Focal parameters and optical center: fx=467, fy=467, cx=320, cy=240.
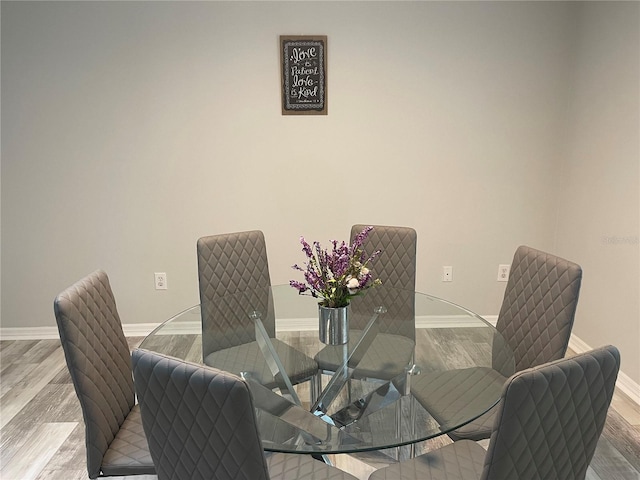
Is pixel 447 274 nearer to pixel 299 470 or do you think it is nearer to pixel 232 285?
pixel 232 285

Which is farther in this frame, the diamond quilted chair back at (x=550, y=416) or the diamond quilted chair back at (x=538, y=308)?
the diamond quilted chair back at (x=538, y=308)

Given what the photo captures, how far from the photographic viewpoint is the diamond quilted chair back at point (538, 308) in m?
1.69

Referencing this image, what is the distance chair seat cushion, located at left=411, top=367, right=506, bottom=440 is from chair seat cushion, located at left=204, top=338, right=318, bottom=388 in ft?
1.23

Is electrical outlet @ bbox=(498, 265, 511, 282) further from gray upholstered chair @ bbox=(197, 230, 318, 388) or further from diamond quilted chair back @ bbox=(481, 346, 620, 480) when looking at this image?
diamond quilted chair back @ bbox=(481, 346, 620, 480)

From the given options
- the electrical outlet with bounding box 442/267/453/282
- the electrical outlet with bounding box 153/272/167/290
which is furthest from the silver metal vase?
the electrical outlet with bounding box 153/272/167/290

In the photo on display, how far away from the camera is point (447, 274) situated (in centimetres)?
336

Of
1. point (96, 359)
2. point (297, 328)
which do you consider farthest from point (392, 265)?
point (96, 359)

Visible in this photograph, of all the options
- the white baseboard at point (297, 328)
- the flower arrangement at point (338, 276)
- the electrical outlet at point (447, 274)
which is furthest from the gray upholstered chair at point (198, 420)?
the electrical outlet at point (447, 274)

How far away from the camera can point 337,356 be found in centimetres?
165

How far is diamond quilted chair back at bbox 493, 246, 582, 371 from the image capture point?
1.69 meters

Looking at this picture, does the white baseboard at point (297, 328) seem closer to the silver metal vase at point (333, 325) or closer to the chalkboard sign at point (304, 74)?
the silver metal vase at point (333, 325)

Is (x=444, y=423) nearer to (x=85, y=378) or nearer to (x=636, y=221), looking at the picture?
(x=85, y=378)

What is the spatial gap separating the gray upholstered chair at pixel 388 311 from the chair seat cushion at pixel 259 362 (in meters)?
0.06

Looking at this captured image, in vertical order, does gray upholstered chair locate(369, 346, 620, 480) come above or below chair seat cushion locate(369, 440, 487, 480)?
above
